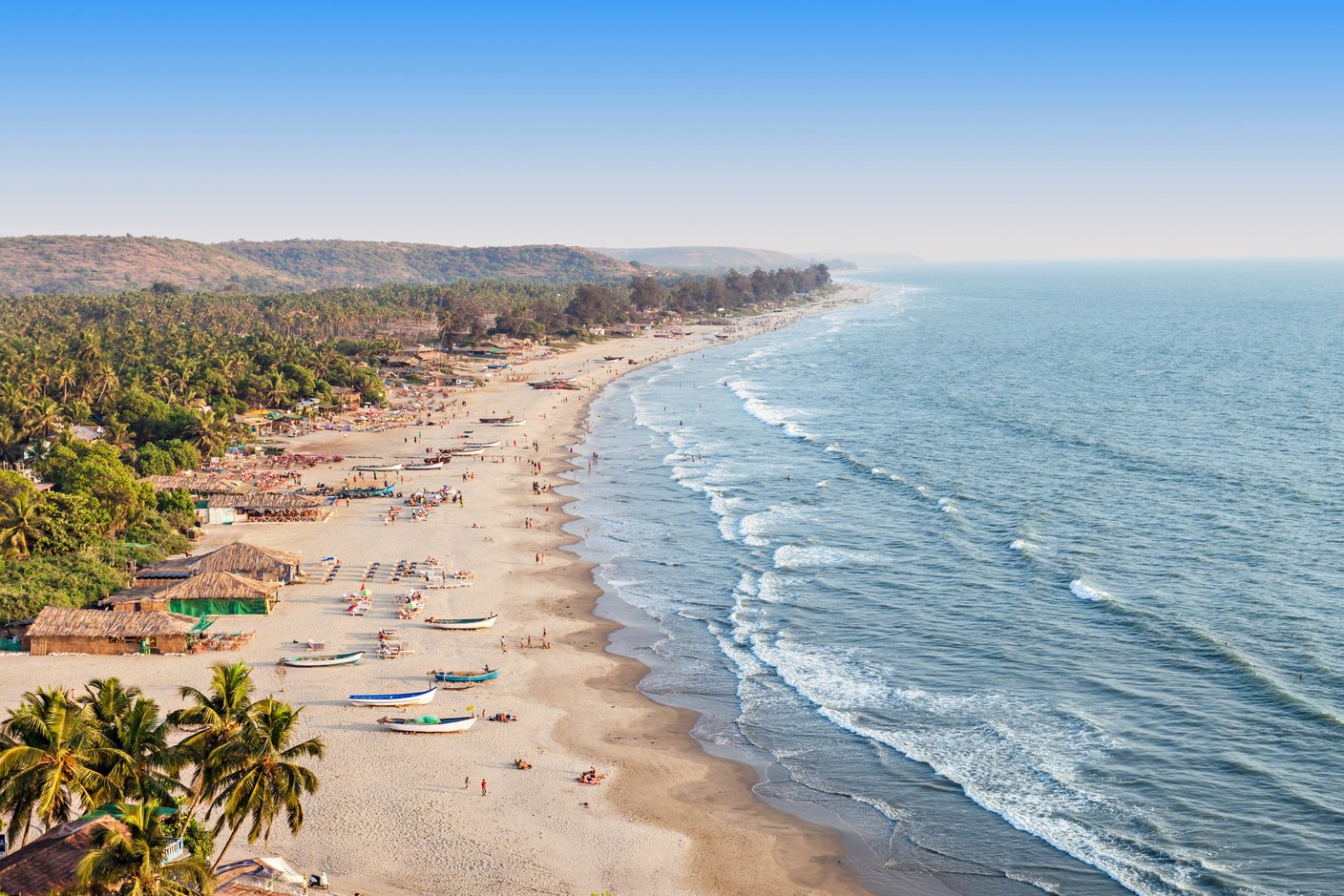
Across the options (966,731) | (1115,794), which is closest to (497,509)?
(966,731)

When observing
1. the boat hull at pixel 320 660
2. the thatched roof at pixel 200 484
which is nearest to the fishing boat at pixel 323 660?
the boat hull at pixel 320 660

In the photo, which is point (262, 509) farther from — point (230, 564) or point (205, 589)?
point (205, 589)

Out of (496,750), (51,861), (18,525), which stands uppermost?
(51,861)

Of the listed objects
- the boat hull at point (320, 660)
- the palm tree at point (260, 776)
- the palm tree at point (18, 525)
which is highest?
the palm tree at point (260, 776)

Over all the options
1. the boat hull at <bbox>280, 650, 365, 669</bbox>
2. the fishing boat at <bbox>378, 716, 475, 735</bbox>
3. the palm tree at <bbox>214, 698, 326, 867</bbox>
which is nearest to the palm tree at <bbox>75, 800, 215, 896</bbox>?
the palm tree at <bbox>214, 698, 326, 867</bbox>

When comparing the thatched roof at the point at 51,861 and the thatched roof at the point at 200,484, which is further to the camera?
the thatched roof at the point at 200,484

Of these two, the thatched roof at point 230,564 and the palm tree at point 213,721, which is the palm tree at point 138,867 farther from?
the thatched roof at point 230,564

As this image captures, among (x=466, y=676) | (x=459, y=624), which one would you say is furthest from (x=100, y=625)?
(x=466, y=676)
